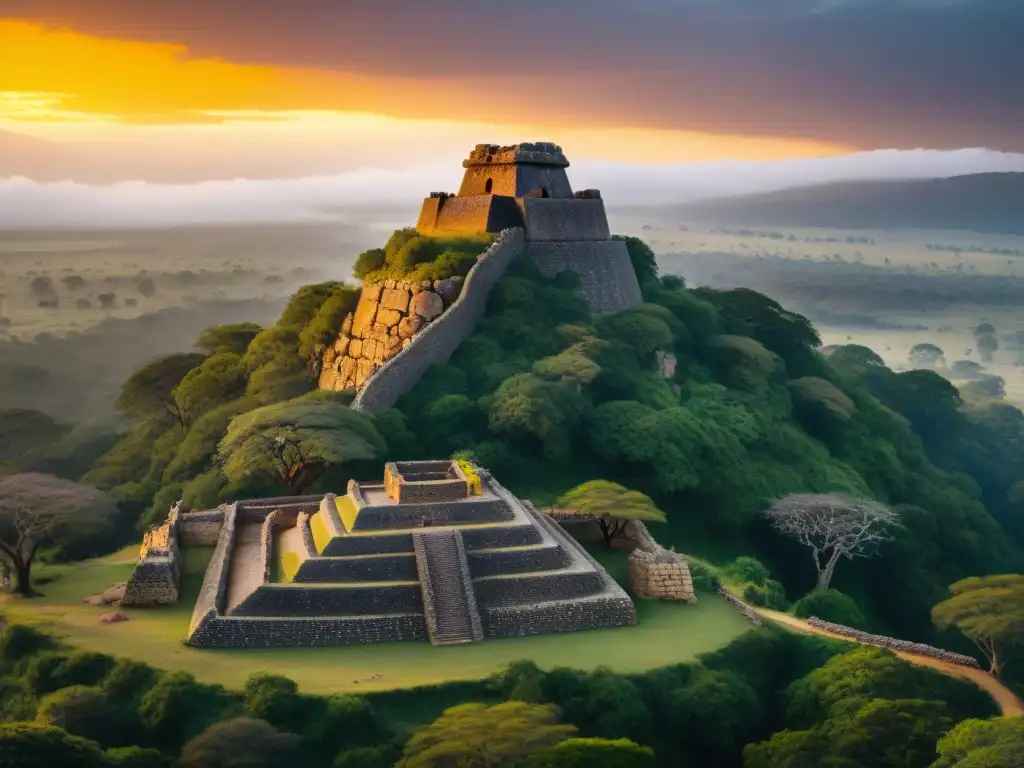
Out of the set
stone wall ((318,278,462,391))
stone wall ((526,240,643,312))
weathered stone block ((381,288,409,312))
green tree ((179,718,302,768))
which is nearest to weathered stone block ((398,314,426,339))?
stone wall ((318,278,462,391))

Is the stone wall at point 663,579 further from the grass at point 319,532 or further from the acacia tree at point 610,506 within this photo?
the grass at point 319,532

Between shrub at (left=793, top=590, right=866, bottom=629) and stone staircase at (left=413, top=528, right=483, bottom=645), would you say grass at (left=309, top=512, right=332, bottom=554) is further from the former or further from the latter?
shrub at (left=793, top=590, right=866, bottom=629)

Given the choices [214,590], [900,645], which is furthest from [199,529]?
[900,645]

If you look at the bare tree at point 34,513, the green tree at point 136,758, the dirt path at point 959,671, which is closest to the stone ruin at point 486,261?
the bare tree at point 34,513

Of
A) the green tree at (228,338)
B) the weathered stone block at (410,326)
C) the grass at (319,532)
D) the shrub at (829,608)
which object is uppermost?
the weathered stone block at (410,326)

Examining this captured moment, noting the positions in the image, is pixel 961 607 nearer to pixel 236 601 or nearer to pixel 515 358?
pixel 236 601

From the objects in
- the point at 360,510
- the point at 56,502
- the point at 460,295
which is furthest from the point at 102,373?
the point at 360,510

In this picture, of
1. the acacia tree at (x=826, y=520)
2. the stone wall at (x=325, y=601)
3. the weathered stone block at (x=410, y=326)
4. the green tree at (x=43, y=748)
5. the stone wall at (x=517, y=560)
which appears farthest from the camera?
the weathered stone block at (x=410, y=326)
